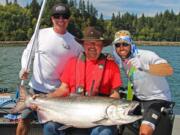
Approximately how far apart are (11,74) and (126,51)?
2511cm

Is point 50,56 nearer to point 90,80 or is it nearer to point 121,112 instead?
point 90,80

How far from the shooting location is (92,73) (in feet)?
17.9

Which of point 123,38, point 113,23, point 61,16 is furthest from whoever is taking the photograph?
point 113,23

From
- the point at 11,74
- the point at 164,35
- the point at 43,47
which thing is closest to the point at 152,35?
the point at 164,35

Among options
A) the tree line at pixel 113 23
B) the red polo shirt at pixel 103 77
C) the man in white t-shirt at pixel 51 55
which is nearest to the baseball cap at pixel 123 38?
the red polo shirt at pixel 103 77

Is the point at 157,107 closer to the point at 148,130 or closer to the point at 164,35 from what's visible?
the point at 148,130

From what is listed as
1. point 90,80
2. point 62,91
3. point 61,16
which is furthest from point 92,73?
point 61,16

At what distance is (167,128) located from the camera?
5.73m

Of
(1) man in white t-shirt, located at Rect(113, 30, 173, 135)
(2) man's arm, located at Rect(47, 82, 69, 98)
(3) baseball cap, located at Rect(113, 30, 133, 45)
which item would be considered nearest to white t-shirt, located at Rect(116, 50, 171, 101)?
(1) man in white t-shirt, located at Rect(113, 30, 173, 135)

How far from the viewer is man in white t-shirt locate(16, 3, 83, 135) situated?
5.88m

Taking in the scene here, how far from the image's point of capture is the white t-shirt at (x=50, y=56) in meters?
5.90

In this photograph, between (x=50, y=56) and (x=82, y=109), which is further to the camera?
(x=50, y=56)

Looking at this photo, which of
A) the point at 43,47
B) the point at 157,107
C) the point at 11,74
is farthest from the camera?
the point at 11,74

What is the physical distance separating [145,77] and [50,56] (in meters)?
1.15
